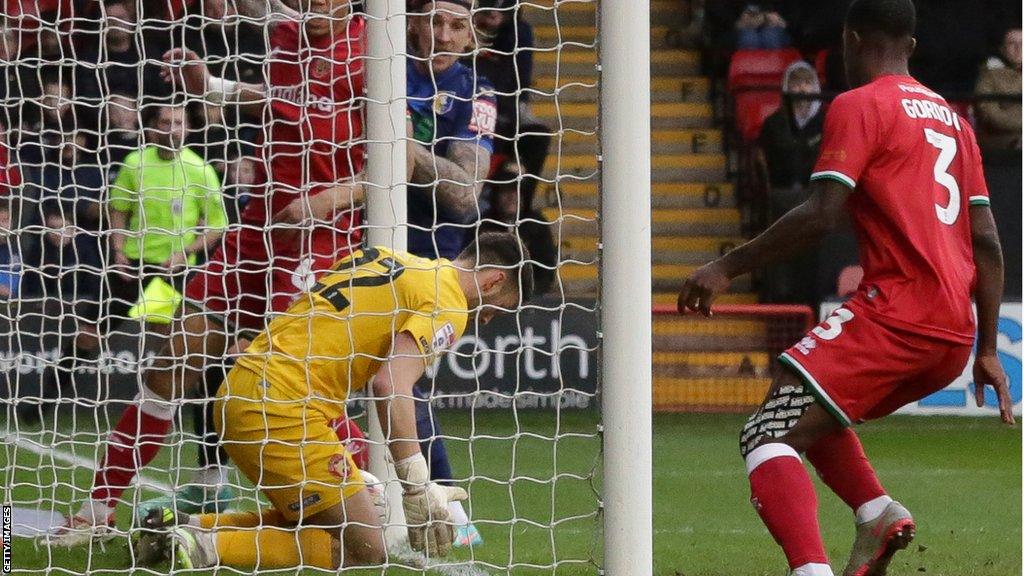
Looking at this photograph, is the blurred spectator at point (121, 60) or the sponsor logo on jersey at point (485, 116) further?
the blurred spectator at point (121, 60)

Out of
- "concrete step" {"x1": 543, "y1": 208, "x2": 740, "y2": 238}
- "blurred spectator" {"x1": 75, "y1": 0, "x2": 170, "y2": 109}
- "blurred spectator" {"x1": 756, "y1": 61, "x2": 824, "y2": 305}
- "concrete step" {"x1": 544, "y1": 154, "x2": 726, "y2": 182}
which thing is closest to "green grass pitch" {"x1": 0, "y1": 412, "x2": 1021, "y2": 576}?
"blurred spectator" {"x1": 75, "y1": 0, "x2": 170, "y2": 109}

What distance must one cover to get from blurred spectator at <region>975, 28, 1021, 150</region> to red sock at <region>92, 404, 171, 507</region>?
9.02 meters

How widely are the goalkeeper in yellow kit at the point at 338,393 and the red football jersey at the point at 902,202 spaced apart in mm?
1041

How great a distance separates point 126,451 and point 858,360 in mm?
2753

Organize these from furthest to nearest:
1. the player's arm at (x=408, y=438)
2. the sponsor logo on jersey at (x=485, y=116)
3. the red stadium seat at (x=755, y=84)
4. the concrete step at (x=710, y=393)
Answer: the red stadium seat at (x=755, y=84)
the concrete step at (x=710, y=393)
the sponsor logo on jersey at (x=485, y=116)
the player's arm at (x=408, y=438)

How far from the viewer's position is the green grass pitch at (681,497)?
5.17m

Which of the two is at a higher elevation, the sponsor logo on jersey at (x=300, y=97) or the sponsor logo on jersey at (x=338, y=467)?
the sponsor logo on jersey at (x=300, y=97)

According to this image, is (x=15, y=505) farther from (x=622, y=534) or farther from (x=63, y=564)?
(x=622, y=534)

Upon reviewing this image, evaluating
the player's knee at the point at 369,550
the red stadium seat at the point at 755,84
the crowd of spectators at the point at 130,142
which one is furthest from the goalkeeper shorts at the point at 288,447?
the red stadium seat at the point at 755,84

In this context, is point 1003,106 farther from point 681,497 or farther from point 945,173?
point 945,173

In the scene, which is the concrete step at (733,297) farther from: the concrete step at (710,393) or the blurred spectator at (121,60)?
the blurred spectator at (121,60)

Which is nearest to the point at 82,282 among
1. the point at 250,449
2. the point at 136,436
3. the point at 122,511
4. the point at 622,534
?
the point at 122,511

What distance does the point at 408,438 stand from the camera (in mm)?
4719

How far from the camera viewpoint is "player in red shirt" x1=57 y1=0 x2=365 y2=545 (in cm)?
536
